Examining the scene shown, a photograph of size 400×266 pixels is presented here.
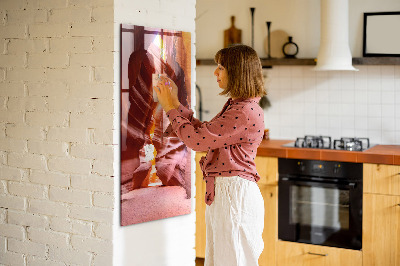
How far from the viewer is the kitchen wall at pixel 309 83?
4430 mm

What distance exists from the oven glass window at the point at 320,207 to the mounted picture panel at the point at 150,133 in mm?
1234

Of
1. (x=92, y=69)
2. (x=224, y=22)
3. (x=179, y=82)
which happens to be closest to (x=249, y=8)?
(x=224, y=22)

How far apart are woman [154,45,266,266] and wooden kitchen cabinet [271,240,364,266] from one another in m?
1.47

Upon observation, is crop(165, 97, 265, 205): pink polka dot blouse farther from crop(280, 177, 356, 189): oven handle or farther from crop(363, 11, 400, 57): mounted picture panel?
crop(363, 11, 400, 57): mounted picture panel

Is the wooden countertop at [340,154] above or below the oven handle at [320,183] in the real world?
above

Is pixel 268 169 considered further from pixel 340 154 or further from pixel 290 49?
pixel 290 49

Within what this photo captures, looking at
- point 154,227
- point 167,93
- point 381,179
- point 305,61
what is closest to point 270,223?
point 381,179

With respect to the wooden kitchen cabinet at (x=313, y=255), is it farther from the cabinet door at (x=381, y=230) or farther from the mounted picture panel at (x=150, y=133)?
the mounted picture panel at (x=150, y=133)

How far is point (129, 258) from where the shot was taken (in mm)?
2904

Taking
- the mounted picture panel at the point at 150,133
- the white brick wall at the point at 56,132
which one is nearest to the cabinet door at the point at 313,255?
the mounted picture panel at the point at 150,133

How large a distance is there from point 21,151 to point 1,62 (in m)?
0.50

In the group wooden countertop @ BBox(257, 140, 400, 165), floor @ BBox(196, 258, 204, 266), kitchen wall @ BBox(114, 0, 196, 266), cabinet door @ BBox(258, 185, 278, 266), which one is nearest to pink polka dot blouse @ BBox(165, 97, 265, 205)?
kitchen wall @ BBox(114, 0, 196, 266)

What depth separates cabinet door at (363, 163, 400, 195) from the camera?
3.76m

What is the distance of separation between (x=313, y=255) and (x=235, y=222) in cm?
166
